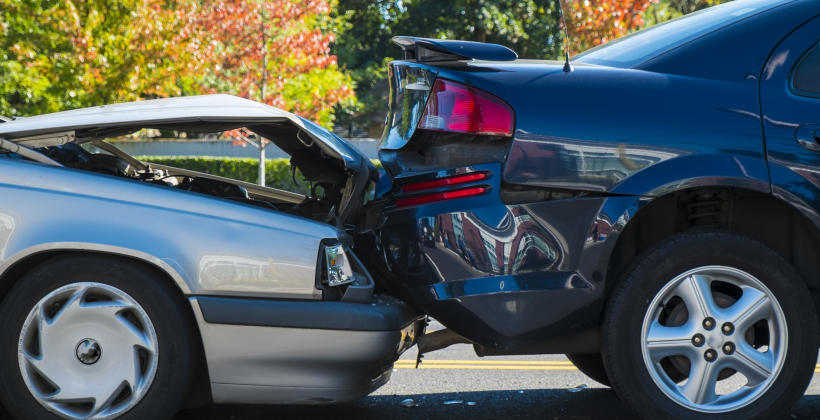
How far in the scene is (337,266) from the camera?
126 inches

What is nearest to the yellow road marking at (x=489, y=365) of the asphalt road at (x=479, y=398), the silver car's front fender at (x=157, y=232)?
the asphalt road at (x=479, y=398)

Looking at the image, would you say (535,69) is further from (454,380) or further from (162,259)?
(454,380)

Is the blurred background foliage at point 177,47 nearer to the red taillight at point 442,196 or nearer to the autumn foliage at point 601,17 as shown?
the autumn foliage at point 601,17

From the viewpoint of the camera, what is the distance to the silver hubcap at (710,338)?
314 cm

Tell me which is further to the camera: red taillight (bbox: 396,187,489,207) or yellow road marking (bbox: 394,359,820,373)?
yellow road marking (bbox: 394,359,820,373)

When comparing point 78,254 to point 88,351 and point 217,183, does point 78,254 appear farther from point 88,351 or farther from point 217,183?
point 217,183

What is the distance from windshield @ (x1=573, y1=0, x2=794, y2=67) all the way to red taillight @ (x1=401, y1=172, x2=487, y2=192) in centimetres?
81

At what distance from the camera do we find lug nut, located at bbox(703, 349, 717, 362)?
3137mm

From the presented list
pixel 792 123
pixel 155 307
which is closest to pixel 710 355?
pixel 792 123

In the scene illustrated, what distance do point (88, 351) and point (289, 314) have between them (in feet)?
2.41

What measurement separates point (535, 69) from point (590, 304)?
3.01 ft

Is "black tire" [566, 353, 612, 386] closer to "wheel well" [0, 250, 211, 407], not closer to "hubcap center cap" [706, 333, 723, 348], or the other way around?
"hubcap center cap" [706, 333, 723, 348]

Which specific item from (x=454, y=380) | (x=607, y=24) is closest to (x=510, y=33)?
(x=607, y=24)

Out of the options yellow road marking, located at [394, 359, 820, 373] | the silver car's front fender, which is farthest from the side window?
yellow road marking, located at [394, 359, 820, 373]
